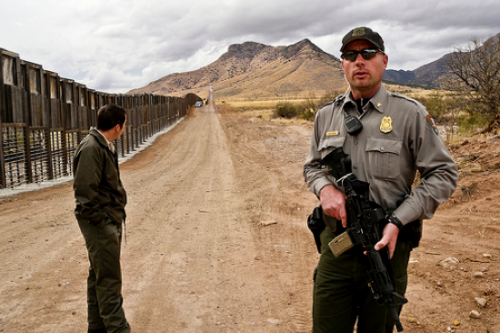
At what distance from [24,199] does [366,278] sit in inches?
383

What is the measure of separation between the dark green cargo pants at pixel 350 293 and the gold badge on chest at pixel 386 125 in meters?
0.66

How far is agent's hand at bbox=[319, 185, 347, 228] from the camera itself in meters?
2.22

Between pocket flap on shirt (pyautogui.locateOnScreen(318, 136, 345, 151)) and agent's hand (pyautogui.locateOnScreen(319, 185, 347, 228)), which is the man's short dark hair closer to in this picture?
pocket flap on shirt (pyautogui.locateOnScreen(318, 136, 345, 151))

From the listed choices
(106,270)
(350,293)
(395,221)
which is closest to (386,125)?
(395,221)

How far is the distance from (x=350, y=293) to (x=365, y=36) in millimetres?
1532

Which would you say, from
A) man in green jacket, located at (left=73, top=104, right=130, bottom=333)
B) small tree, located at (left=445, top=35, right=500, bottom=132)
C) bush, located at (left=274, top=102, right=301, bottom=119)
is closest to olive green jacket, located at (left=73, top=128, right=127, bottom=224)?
man in green jacket, located at (left=73, top=104, right=130, bottom=333)

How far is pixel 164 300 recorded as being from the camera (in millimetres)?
4332

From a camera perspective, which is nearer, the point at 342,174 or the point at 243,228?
the point at 342,174

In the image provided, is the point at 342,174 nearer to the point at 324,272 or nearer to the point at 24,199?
the point at 324,272

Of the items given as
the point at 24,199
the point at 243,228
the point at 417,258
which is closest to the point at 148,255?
the point at 243,228

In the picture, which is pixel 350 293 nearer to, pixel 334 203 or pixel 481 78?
pixel 334 203

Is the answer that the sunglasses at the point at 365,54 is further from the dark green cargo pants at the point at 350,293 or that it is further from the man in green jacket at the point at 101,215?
the man in green jacket at the point at 101,215

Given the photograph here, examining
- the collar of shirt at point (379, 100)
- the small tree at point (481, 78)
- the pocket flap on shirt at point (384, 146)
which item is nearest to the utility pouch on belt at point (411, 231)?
the pocket flap on shirt at point (384, 146)

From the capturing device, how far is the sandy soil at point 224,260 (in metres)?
3.90
